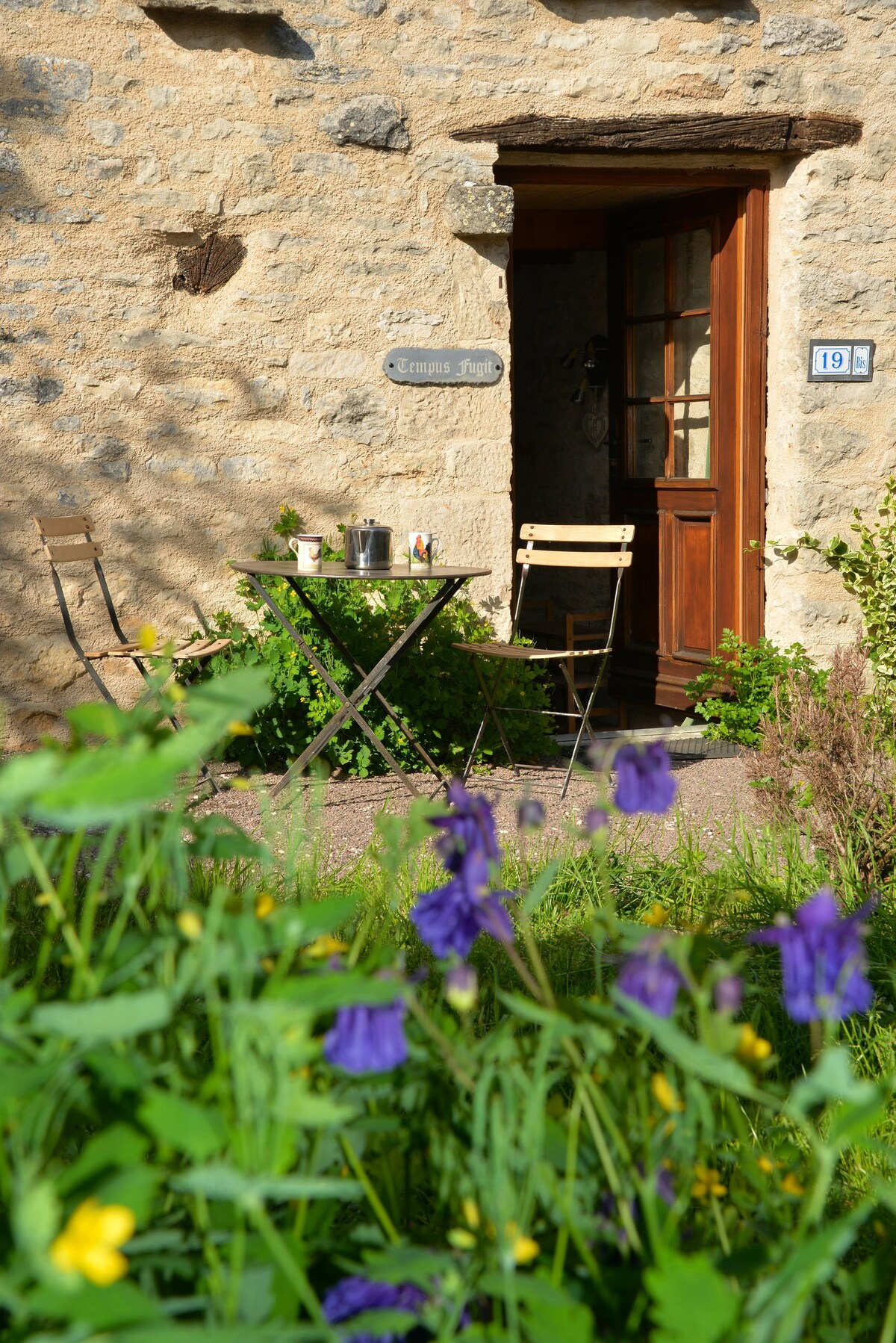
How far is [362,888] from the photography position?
9.77 feet

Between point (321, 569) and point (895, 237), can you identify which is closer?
point (321, 569)

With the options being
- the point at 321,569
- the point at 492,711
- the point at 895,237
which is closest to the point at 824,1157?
the point at 321,569

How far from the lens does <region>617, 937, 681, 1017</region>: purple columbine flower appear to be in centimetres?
89

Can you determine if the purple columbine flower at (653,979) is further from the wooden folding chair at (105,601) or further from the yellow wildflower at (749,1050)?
the wooden folding chair at (105,601)

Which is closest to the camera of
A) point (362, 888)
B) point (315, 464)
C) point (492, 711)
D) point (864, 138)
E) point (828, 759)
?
point (362, 888)

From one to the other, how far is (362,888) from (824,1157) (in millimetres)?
2220

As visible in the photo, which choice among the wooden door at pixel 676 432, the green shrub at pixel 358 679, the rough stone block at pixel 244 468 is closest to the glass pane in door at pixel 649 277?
the wooden door at pixel 676 432

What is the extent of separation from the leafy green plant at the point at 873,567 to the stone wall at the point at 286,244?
45 cm

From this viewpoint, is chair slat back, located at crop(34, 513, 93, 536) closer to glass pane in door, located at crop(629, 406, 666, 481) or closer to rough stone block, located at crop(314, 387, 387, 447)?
rough stone block, located at crop(314, 387, 387, 447)

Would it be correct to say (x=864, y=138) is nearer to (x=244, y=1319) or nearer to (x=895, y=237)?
(x=895, y=237)

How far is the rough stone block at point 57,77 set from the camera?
465 centimetres

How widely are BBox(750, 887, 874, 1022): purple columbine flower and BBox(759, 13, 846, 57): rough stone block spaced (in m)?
5.43

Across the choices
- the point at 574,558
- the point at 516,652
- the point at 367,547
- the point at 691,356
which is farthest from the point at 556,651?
the point at 691,356

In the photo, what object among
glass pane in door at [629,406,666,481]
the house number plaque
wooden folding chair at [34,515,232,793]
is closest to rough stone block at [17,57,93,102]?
wooden folding chair at [34,515,232,793]
